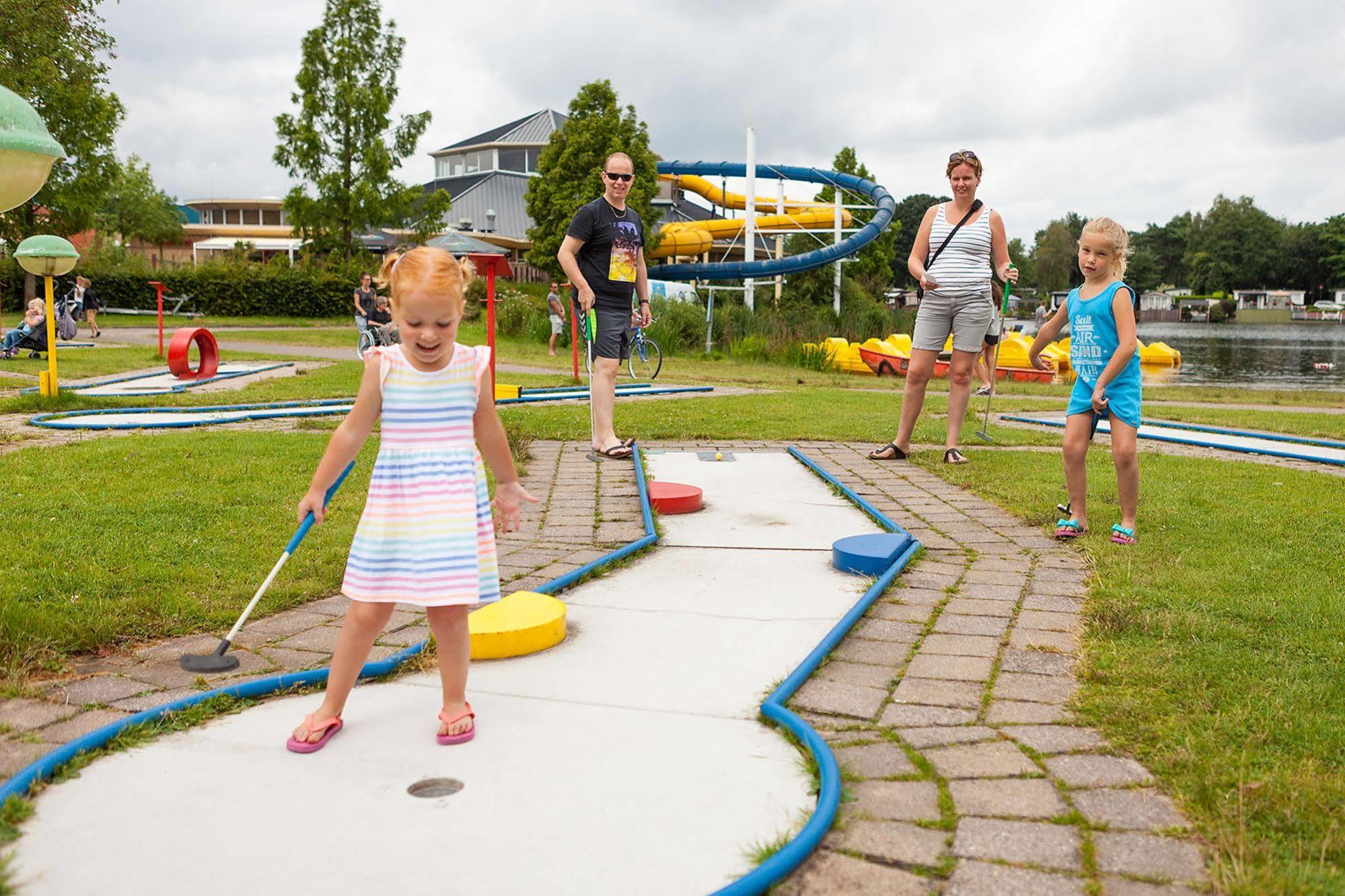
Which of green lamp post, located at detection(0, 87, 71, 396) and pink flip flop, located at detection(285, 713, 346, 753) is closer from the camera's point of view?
pink flip flop, located at detection(285, 713, 346, 753)

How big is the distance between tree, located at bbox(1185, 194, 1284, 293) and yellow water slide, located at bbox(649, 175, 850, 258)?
81.2 meters

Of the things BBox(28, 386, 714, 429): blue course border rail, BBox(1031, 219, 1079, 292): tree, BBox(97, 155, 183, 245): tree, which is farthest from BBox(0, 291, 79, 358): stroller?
BBox(1031, 219, 1079, 292): tree

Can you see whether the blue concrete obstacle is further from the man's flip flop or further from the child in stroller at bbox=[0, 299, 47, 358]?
the child in stroller at bbox=[0, 299, 47, 358]

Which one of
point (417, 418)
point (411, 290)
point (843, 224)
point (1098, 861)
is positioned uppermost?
point (843, 224)

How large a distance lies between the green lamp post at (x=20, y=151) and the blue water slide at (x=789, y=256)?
91.5ft

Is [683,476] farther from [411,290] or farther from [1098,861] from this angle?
[1098,861]

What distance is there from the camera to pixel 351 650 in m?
2.51

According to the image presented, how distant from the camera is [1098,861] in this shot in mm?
1914

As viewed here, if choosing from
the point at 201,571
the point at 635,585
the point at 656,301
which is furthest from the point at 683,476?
the point at 656,301

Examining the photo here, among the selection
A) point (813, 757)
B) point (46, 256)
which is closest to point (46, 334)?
point (46, 256)

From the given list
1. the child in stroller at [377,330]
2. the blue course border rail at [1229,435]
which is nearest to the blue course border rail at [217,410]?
the blue course border rail at [1229,435]

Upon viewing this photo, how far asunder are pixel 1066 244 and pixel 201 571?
119m

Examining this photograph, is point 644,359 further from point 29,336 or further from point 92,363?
point 29,336

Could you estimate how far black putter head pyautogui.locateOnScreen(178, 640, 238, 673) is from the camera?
2.88m
